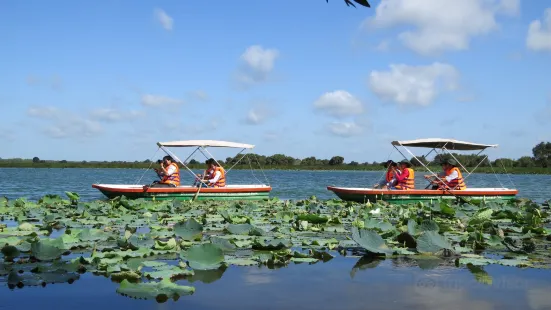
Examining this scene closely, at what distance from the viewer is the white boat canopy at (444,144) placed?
16.4 meters

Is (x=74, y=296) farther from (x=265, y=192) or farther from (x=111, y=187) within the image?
(x=265, y=192)

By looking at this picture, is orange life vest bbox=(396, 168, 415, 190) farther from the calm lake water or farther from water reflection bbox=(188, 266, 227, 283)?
water reflection bbox=(188, 266, 227, 283)

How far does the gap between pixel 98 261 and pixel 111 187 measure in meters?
11.4

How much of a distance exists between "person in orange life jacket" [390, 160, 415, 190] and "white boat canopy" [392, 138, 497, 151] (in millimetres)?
744

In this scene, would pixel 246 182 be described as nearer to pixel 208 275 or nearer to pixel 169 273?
pixel 208 275

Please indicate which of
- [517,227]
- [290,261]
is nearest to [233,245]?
[290,261]

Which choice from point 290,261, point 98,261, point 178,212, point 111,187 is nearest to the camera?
point 98,261

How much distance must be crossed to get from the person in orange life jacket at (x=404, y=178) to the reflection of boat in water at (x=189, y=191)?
401 centimetres

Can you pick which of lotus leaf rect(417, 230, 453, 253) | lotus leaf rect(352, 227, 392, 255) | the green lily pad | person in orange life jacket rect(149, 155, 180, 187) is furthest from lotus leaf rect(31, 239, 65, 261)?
person in orange life jacket rect(149, 155, 180, 187)

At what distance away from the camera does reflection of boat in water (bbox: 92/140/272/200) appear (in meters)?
15.1

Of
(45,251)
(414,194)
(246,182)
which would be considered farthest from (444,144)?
(246,182)

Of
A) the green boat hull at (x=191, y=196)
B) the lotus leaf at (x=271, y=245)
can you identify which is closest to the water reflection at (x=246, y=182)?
the green boat hull at (x=191, y=196)

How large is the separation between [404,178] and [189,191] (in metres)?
5.92

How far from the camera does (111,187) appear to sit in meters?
15.8
